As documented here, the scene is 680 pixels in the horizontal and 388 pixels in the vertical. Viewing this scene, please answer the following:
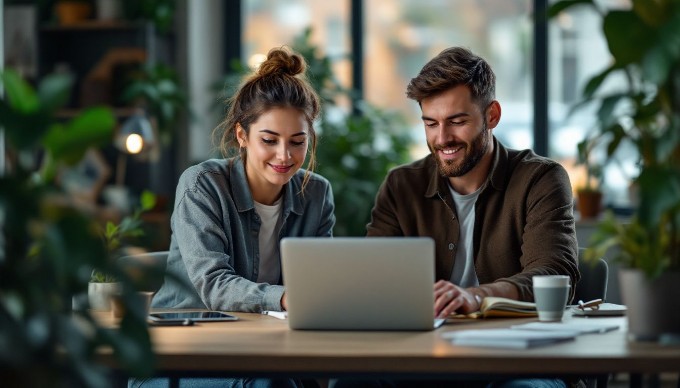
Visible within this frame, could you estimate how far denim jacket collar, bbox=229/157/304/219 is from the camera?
2646mm

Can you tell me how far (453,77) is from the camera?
8.98 feet

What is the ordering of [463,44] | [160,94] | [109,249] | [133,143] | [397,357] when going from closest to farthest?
[397,357] → [109,249] → [133,143] → [160,94] → [463,44]

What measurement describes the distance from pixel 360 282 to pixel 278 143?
2.56ft

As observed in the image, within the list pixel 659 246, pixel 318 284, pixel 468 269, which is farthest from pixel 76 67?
pixel 659 246

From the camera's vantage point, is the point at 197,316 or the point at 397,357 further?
the point at 197,316

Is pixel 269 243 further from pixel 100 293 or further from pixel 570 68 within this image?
pixel 570 68

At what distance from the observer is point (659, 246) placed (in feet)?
5.68

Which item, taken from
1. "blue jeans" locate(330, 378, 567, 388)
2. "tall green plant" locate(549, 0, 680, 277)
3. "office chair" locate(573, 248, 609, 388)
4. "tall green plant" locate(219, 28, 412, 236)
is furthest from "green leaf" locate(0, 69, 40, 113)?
"tall green plant" locate(219, 28, 412, 236)

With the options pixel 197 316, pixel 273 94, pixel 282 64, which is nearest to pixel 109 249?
pixel 197 316

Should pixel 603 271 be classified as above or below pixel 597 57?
below

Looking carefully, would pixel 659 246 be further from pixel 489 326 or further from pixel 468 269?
pixel 468 269

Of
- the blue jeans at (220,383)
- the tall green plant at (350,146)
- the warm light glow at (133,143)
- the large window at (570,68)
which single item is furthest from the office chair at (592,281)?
the large window at (570,68)

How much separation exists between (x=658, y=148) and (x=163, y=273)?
84 centimetres

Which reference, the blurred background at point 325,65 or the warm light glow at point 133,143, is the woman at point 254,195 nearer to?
the warm light glow at point 133,143
